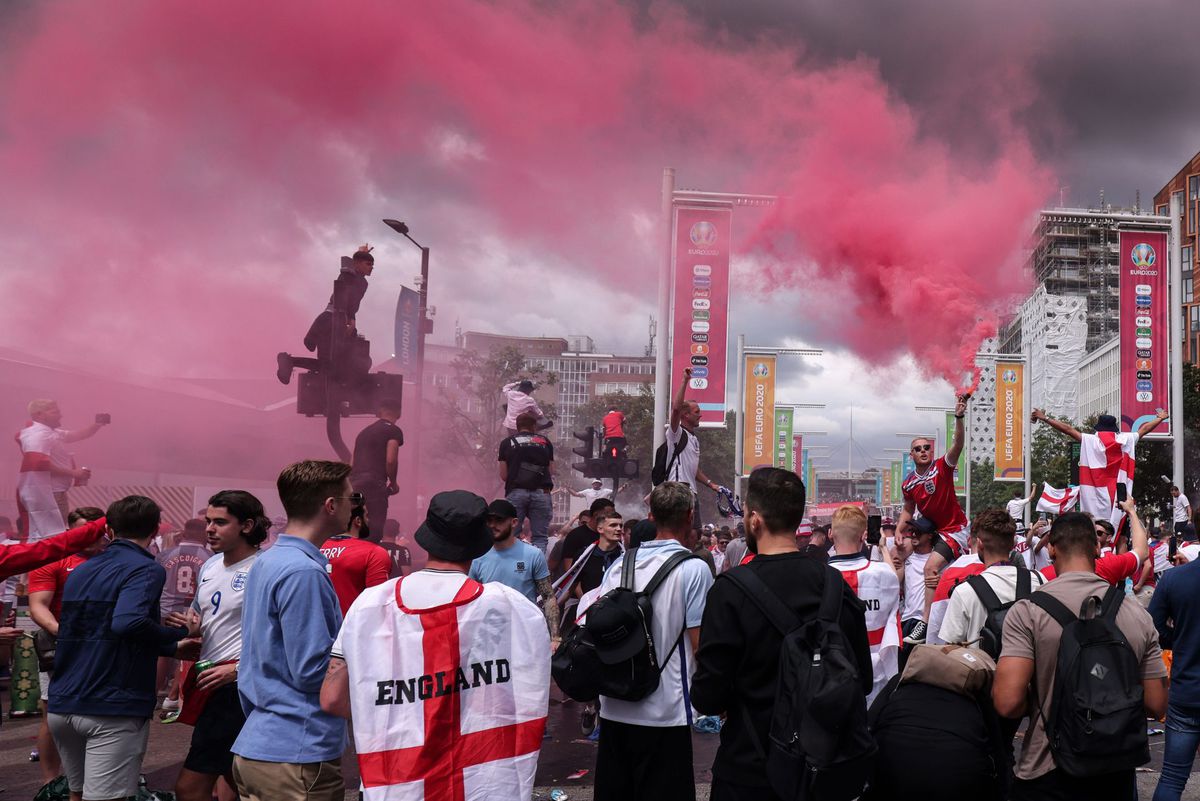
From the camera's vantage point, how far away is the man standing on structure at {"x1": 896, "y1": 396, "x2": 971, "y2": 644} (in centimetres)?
708

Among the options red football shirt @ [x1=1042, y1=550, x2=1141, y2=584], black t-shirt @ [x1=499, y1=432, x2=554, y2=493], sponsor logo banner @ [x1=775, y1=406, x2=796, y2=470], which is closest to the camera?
red football shirt @ [x1=1042, y1=550, x2=1141, y2=584]

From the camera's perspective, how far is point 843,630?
3.28 meters

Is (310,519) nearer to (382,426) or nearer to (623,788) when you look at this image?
(623,788)

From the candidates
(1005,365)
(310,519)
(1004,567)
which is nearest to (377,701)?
(310,519)

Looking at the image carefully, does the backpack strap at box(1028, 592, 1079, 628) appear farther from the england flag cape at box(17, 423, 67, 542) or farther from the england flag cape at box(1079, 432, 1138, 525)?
the england flag cape at box(17, 423, 67, 542)

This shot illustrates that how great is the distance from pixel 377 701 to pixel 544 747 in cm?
490

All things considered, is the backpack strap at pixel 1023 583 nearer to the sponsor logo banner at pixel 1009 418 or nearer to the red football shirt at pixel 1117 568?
the red football shirt at pixel 1117 568

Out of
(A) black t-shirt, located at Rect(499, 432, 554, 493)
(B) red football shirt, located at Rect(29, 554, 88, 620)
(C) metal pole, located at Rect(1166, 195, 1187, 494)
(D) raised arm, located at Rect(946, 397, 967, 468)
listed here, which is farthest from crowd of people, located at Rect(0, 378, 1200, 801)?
(C) metal pole, located at Rect(1166, 195, 1187, 494)

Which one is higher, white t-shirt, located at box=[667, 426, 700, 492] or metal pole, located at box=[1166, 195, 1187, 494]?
metal pole, located at box=[1166, 195, 1187, 494]

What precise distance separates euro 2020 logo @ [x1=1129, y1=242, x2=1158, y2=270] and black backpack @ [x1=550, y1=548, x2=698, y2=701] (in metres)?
20.9

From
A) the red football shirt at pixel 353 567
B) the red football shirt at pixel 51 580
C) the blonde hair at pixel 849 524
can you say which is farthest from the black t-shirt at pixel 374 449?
the blonde hair at pixel 849 524

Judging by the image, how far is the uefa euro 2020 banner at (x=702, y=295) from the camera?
18.2m

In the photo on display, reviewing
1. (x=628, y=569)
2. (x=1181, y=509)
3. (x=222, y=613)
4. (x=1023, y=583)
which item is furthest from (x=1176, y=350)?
(x=222, y=613)

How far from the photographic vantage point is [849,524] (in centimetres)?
543
